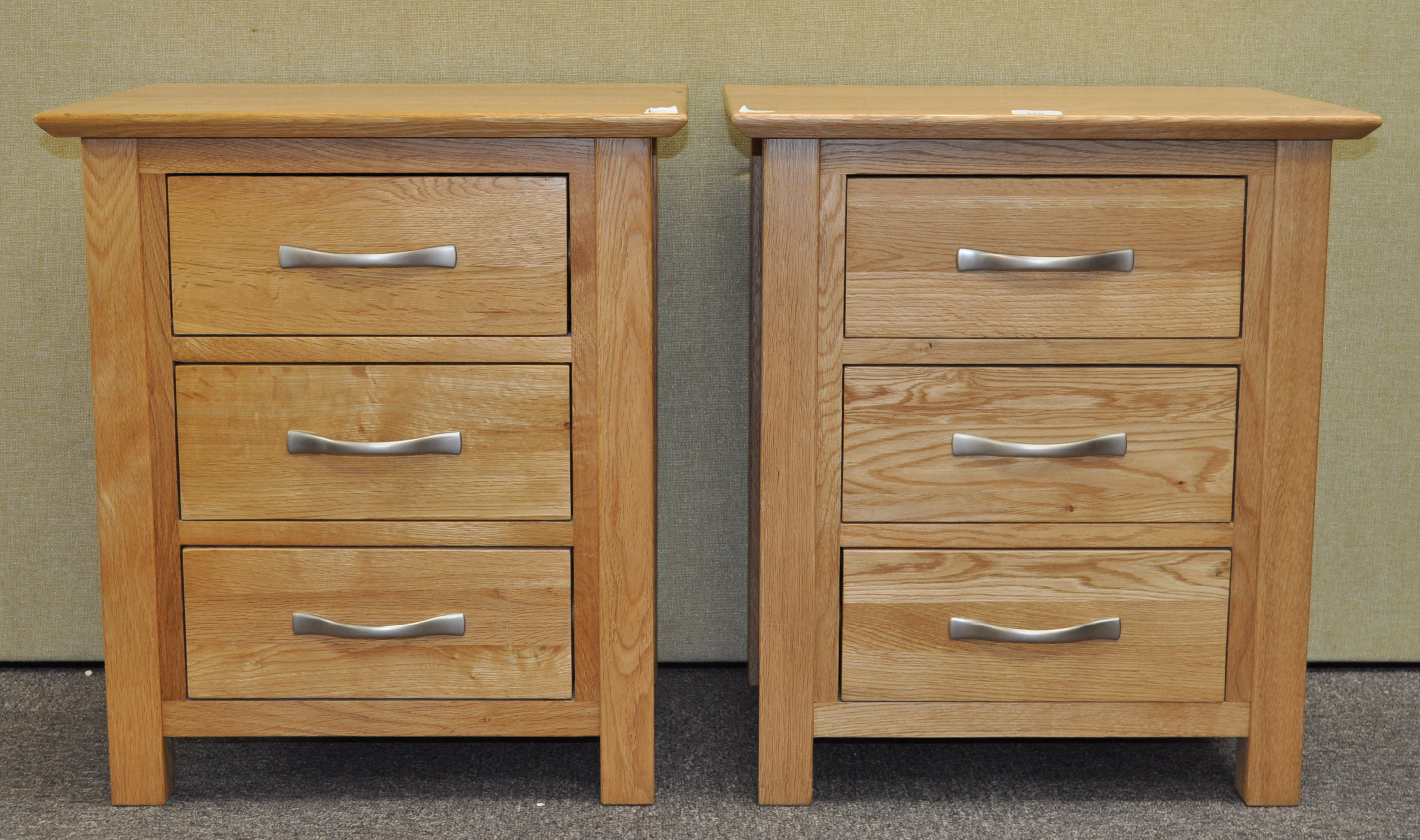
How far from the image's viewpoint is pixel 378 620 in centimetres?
123

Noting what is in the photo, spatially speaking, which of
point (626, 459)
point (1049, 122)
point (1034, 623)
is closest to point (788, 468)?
point (626, 459)

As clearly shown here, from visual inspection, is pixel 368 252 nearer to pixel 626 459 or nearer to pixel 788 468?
pixel 626 459

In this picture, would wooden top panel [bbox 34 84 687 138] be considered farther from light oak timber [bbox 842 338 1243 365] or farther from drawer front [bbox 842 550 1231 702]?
drawer front [bbox 842 550 1231 702]

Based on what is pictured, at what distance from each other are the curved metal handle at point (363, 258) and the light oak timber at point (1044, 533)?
447 millimetres

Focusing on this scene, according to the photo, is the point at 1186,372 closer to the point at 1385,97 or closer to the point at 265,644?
the point at 1385,97

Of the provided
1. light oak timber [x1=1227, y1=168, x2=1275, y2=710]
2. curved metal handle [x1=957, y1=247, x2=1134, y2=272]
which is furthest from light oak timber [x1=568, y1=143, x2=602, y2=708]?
light oak timber [x1=1227, y1=168, x2=1275, y2=710]

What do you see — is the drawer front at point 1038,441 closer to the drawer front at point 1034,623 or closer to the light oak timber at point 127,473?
the drawer front at point 1034,623

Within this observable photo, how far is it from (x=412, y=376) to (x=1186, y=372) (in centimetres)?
71

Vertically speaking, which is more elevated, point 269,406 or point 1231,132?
point 1231,132

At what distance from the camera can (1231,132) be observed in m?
1.14

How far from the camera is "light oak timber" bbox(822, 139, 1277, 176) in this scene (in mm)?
1161

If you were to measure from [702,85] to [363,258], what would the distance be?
533 mm

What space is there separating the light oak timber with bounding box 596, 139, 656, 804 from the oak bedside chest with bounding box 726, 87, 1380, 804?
0.35 feet

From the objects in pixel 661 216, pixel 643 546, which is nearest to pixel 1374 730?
pixel 643 546
